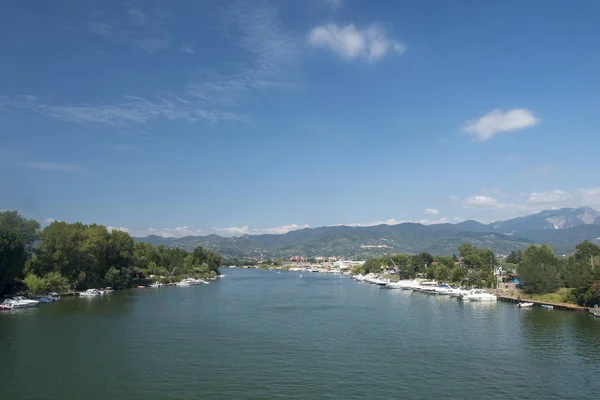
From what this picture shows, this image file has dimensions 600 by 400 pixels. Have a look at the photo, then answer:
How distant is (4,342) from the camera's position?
21312 mm

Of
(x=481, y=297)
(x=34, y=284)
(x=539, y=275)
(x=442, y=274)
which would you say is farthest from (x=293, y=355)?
(x=442, y=274)

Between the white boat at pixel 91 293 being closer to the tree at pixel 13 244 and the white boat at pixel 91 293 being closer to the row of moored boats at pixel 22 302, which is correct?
the row of moored boats at pixel 22 302

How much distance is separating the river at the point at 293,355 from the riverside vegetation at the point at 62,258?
18.6ft

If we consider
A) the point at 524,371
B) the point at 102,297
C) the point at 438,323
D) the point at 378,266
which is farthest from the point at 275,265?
the point at 524,371

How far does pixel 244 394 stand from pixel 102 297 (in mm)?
33391

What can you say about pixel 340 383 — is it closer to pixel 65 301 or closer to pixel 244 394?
pixel 244 394

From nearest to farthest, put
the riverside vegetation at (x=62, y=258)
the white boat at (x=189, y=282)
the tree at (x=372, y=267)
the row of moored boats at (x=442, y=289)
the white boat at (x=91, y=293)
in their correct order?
the riverside vegetation at (x=62, y=258), the white boat at (x=91, y=293), the row of moored boats at (x=442, y=289), the white boat at (x=189, y=282), the tree at (x=372, y=267)

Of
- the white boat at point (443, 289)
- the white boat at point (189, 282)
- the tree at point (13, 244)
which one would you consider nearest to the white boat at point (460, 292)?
the white boat at point (443, 289)

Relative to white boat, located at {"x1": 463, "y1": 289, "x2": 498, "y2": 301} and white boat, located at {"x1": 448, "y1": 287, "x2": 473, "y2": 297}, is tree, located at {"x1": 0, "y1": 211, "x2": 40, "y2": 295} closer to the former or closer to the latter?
white boat, located at {"x1": 463, "y1": 289, "x2": 498, "y2": 301}

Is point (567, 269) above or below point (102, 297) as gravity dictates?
above

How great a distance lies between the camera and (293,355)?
19.9 metres

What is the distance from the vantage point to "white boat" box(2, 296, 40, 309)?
3281 centimetres

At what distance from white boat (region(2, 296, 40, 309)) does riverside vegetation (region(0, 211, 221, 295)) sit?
171 cm

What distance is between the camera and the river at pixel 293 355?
49.9 feet
